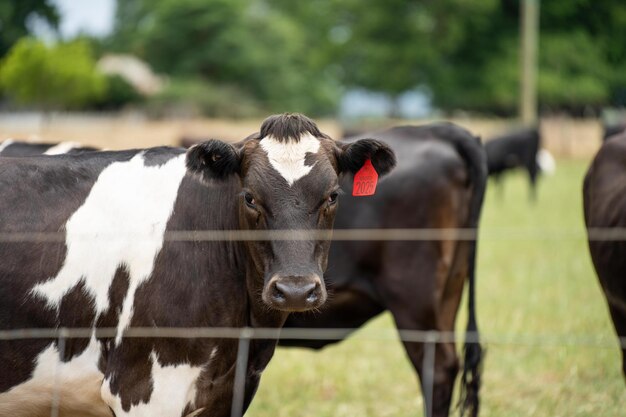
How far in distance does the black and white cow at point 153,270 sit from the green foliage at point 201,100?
36.2m

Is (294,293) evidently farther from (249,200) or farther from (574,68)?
(574,68)

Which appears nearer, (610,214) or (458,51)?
(610,214)

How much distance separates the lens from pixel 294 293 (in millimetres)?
3080

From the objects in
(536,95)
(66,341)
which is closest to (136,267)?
(66,341)

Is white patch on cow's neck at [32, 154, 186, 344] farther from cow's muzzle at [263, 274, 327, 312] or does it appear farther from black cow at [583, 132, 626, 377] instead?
black cow at [583, 132, 626, 377]

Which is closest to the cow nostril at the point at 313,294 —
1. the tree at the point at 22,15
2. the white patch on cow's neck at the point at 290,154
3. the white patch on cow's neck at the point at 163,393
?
the white patch on cow's neck at the point at 290,154

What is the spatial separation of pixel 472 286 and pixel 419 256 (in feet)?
1.27

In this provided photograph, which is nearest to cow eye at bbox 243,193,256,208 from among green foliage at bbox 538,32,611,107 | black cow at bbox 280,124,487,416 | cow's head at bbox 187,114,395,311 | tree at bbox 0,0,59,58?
cow's head at bbox 187,114,395,311

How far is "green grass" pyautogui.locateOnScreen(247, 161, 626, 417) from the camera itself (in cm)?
528

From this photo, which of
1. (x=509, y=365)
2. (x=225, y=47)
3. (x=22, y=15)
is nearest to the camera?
(x=509, y=365)

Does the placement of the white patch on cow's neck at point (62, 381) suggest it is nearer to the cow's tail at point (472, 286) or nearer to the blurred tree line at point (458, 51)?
the cow's tail at point (472, 286)

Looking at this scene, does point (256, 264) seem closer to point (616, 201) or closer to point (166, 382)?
point (166, 382)

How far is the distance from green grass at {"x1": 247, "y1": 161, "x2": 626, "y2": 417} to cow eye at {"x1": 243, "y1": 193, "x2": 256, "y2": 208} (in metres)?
1.28

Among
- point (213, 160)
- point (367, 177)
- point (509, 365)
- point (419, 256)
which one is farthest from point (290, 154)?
point (509, 365)
